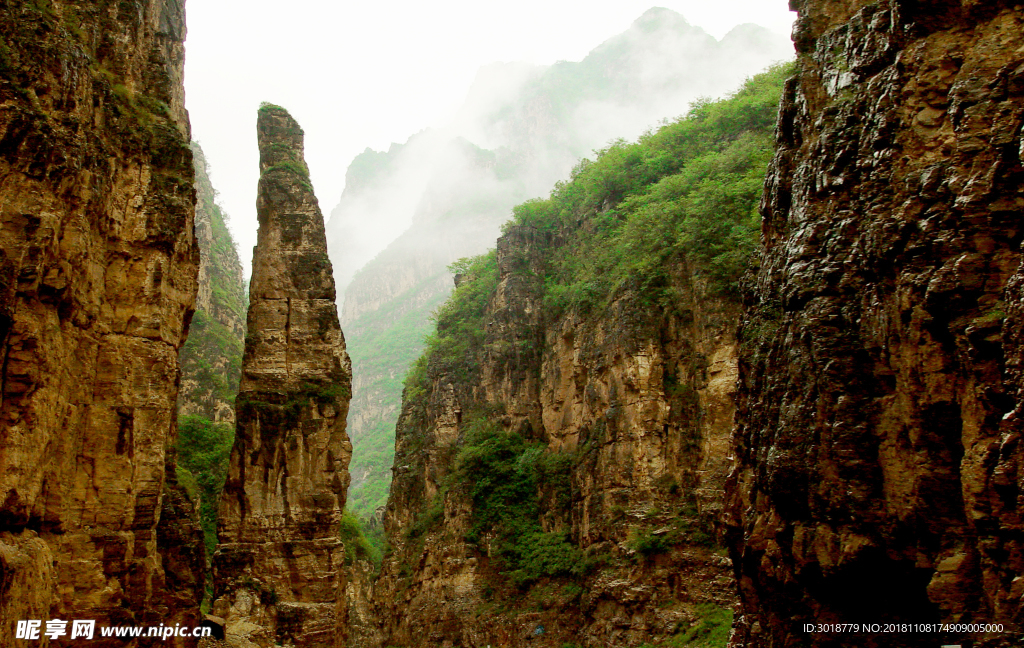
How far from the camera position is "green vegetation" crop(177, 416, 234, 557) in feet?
115

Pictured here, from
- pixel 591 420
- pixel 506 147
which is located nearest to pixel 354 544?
pixel 591 420

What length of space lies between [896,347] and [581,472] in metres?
23.4

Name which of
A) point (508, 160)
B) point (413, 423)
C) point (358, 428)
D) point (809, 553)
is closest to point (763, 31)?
point (508, 160)

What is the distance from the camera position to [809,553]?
14219 mm

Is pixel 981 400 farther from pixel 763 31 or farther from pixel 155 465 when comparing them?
pixel 763 31

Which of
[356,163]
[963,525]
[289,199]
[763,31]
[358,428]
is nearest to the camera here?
[963,525]

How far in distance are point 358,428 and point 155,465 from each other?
75.5m

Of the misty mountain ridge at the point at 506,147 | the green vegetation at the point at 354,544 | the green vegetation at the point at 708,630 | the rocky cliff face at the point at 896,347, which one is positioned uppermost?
the misty mountain ridge at the point at 506,147

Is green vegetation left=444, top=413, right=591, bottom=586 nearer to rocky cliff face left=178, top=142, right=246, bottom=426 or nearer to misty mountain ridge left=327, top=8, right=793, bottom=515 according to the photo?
rocky cliff face left=178, top=142, right=246, bottom=426

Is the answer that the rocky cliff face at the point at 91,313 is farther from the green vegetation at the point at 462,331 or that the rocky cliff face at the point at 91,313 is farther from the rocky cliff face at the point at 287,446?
the green vegetation at the point at 462,331

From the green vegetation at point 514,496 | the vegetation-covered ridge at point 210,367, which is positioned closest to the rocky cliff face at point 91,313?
the vegetation-covered ridge at point 210,367

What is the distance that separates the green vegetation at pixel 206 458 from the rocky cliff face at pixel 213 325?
6.38ft

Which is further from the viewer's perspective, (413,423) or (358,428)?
(358,428)

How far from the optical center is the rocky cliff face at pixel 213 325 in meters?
41.8
